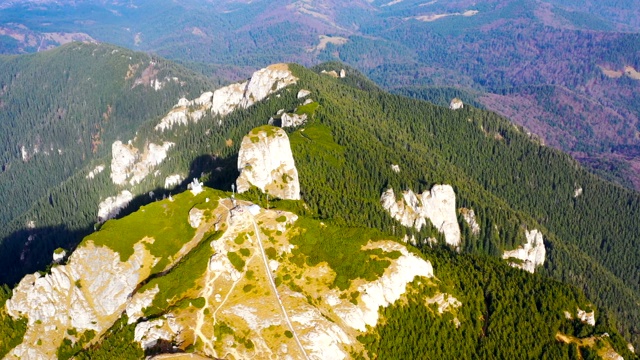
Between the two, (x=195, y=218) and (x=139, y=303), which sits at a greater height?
(x=195, y=218)

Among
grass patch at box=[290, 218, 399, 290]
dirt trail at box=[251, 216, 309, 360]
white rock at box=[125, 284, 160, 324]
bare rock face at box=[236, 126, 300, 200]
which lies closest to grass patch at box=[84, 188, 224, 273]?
white rock at box=[125, 284, 160, 324]

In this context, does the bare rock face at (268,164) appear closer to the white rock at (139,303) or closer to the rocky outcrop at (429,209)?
the rocky outcrop at (429,209)

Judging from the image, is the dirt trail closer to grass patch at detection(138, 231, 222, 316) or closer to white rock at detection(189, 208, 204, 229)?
grass patch at detection(138, 231, 222, 316)

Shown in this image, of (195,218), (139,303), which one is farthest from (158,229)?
(139,303)

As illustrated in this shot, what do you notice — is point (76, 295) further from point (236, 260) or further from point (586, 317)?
point (586, 317)

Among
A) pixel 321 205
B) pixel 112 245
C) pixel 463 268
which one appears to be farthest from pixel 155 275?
pixel 463 268

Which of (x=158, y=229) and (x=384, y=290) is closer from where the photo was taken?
(x=384, y=290)
